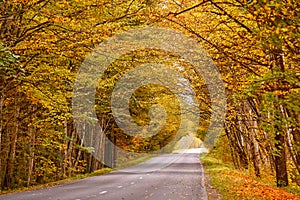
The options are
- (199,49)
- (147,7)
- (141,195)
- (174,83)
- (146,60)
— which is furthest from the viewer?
(174,83)

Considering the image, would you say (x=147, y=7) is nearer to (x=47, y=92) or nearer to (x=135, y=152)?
(x=47, y=92)

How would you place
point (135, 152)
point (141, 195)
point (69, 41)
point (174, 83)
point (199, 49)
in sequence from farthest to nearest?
point (135, 152), point (174, 83), point (199, 49), point (141, 195), point (69, 41)

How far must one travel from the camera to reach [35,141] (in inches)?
922

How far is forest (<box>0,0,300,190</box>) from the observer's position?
24.3 feet

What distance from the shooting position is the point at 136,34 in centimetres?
1672

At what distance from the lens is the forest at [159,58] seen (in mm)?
7395

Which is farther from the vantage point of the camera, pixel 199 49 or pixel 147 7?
pixel 199 49

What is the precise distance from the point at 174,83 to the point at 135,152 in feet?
114

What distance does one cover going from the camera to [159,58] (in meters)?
18.4

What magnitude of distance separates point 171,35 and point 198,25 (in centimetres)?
222

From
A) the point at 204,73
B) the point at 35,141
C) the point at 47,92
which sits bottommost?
the point at 35,141

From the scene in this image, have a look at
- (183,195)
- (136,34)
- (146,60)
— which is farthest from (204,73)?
(183,195)

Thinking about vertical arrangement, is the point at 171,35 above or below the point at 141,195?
above

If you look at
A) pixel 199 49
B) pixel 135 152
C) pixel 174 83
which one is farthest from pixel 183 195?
pixel 135 152
